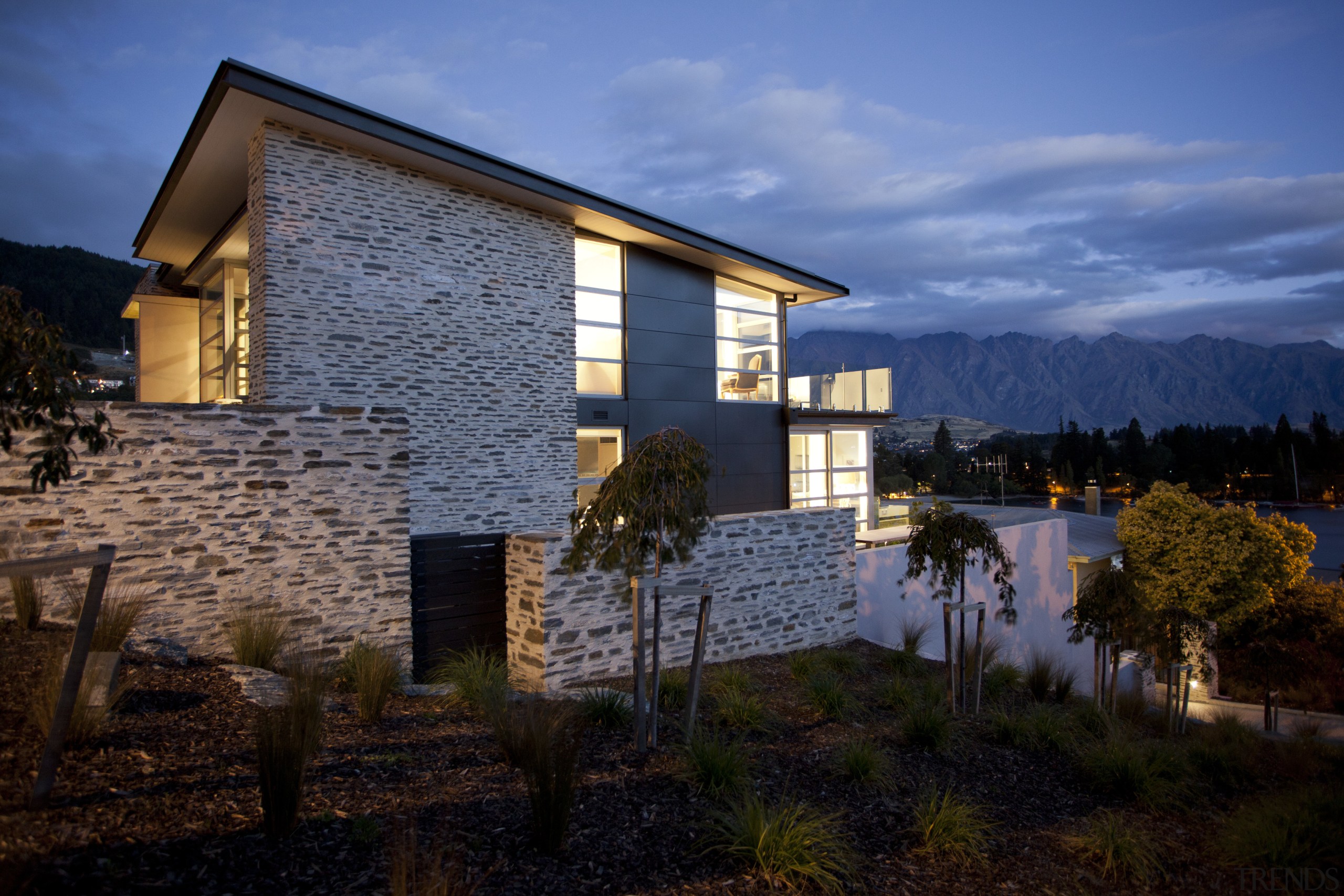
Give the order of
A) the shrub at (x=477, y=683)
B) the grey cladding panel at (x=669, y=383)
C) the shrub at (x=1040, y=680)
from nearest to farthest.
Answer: the shrub at (x=477, y=683) < the shrub at (x=1040, y=680) < the grey cladding panel at (x=669, y=383)

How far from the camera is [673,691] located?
632 centimetres

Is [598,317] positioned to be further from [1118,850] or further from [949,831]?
[1118,850]

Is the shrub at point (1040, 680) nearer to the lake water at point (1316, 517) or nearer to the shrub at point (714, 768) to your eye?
the shrub at point (714, 768)

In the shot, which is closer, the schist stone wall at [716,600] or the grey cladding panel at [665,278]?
the schist stone wall at [716,600]

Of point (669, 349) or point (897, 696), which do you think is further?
point (669, 349)

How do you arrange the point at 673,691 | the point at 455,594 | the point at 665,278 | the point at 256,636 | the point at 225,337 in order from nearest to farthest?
the point at 256,636, the point at 673,691, the point at 455,594, the point at 225,337, the point at 665,278

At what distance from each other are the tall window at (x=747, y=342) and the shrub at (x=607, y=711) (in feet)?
28.2

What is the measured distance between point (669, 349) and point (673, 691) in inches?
293

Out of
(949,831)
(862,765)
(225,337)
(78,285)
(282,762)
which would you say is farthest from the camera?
(78,285)

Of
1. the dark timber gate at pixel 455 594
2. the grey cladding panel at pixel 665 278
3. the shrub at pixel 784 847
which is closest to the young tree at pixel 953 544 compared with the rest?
the shrub at pixel 784 847

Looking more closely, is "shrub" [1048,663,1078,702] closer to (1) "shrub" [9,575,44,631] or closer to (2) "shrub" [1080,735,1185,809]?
(2) "shrub" [1080,735,1185,809]

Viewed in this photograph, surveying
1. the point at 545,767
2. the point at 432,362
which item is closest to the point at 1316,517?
the point at 432,362

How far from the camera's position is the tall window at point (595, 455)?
11703 mm

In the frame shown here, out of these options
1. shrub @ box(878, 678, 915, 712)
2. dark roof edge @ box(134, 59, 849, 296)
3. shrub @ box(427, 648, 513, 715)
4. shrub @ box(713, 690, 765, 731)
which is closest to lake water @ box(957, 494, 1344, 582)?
dark roof edge @ box(134, 59, 849, 296)
